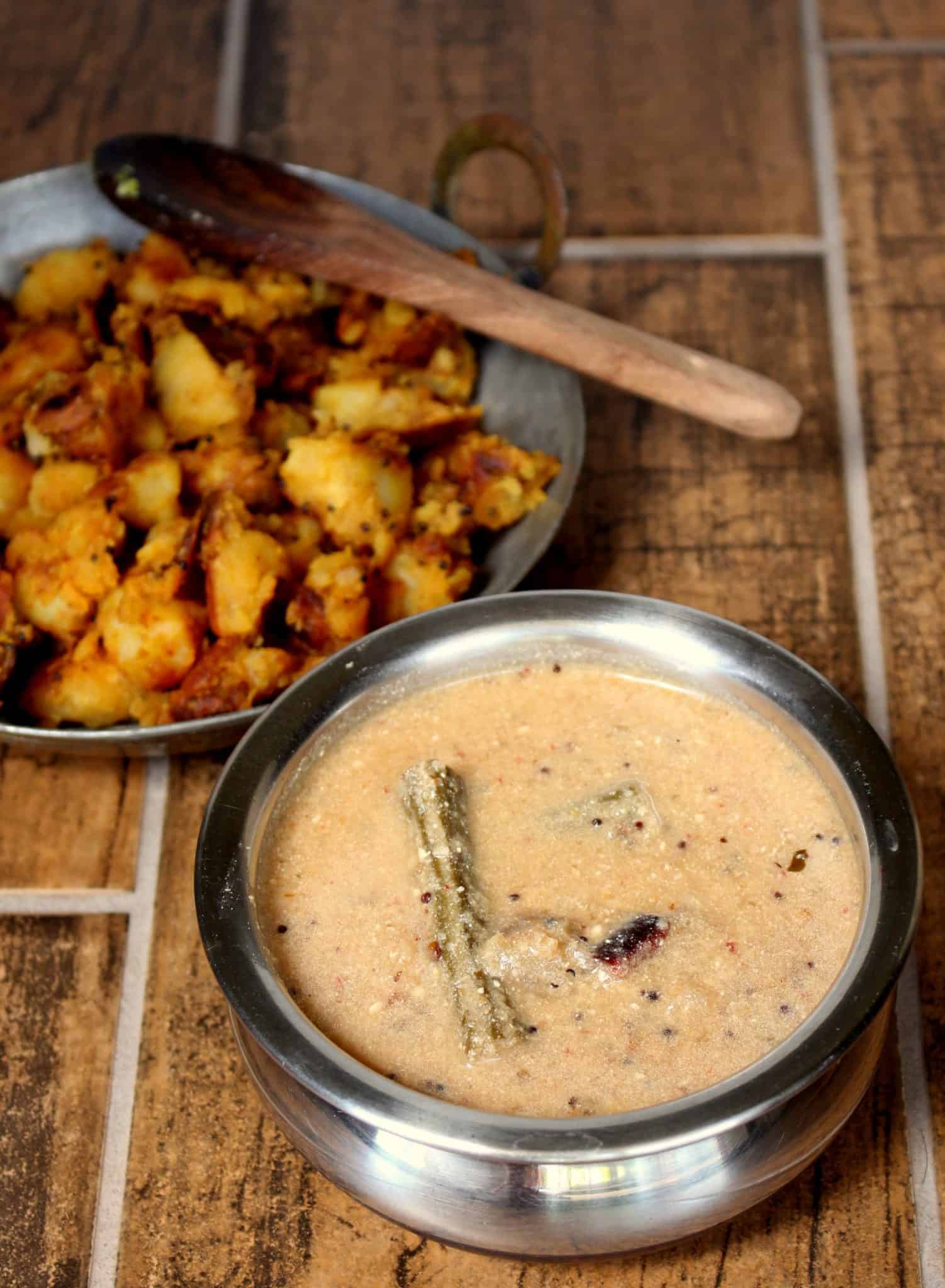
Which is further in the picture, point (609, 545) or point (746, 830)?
point (609, 545)

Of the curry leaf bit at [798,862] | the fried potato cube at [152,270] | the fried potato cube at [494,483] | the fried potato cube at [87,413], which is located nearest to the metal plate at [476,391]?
the fried potato cube at [494,483]

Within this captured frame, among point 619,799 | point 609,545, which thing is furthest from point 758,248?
point 619,799

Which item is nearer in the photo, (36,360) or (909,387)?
(36,360)

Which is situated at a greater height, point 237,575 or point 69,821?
point 237,575

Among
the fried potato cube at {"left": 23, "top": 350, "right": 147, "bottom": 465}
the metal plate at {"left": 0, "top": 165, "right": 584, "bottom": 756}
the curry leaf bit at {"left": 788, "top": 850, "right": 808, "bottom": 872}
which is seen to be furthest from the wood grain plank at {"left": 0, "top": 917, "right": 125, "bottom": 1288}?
the curry leaf bit at {"left": 788, "top": 850, "right": 808, "bottom": 872}

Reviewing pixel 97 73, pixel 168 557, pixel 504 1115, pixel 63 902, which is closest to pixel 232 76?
pixel 97 73

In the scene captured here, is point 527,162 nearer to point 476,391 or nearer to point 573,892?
point 476,391

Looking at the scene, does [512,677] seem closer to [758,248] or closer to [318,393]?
[318,393]
